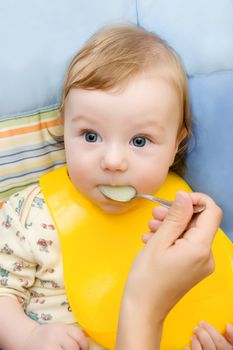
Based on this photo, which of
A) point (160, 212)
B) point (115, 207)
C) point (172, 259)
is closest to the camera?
point (172, 259)

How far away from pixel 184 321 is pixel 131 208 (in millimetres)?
262

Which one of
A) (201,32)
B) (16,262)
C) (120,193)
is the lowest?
(16,262)

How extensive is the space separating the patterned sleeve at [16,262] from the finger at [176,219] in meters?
0.39

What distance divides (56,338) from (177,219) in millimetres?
392

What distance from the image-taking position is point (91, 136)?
3.61 ft

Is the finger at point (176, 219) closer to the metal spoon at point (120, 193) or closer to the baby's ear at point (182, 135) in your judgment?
the metal spoon at point (120, 193)

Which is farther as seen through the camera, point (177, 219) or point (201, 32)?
point (201, 32)

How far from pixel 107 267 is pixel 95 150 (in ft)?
0.87

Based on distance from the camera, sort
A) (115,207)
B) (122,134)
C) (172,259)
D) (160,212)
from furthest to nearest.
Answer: (115,207) → (122,134) → (160,212) → (172,259)

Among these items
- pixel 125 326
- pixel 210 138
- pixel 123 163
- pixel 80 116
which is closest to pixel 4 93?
pixel 80 116

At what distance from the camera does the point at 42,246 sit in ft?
3.86

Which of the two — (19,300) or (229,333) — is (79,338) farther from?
(229,333)

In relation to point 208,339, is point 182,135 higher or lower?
higher

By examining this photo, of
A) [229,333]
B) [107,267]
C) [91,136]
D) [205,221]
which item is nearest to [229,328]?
[229,333]
